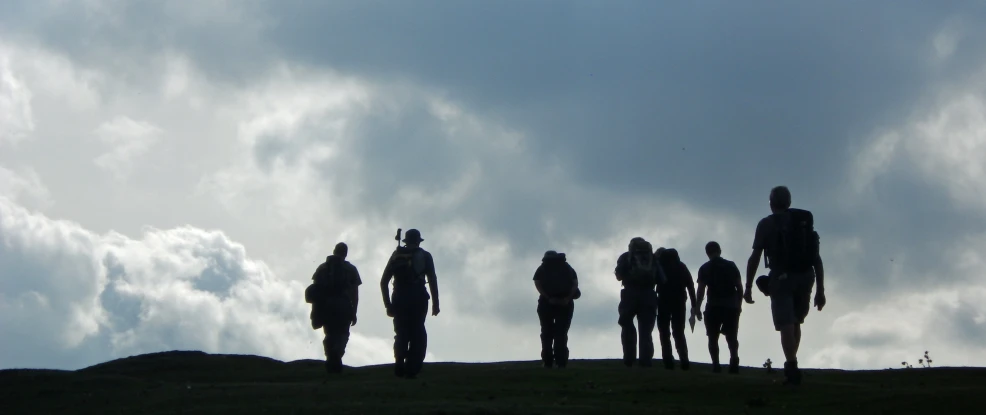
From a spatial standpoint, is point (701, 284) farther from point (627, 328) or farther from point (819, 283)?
point (819, 283)

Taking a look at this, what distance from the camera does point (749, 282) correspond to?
54.0 feet

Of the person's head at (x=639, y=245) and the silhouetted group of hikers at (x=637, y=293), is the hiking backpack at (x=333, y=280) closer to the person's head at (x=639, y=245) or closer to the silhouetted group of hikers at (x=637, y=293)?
the silhouetted group of hikers at (x=637, y=293)

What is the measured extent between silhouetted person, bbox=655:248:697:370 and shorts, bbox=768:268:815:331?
5.54 metres

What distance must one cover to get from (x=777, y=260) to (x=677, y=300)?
5.72 meters

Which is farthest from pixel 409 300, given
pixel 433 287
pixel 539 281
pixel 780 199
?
pixel 780 199

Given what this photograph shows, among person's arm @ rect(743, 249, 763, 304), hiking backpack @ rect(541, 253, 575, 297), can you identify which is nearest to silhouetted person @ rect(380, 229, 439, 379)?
hiking backpack @ rect(541, 253, 575, 297)

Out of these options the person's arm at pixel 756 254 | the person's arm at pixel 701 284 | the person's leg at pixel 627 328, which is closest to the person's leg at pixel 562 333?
the person's leg at pixel 627 328

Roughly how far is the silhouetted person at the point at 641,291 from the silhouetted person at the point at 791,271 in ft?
16.9

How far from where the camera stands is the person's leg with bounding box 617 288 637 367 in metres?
21.8

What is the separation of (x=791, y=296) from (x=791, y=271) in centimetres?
31

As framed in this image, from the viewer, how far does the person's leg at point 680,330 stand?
2202 centimetres

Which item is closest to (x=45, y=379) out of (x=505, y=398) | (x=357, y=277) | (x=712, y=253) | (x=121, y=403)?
(x=121, y=403)

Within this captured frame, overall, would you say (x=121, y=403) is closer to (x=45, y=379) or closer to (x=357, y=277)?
(x=45, y=379)

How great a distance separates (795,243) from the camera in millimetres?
16297
